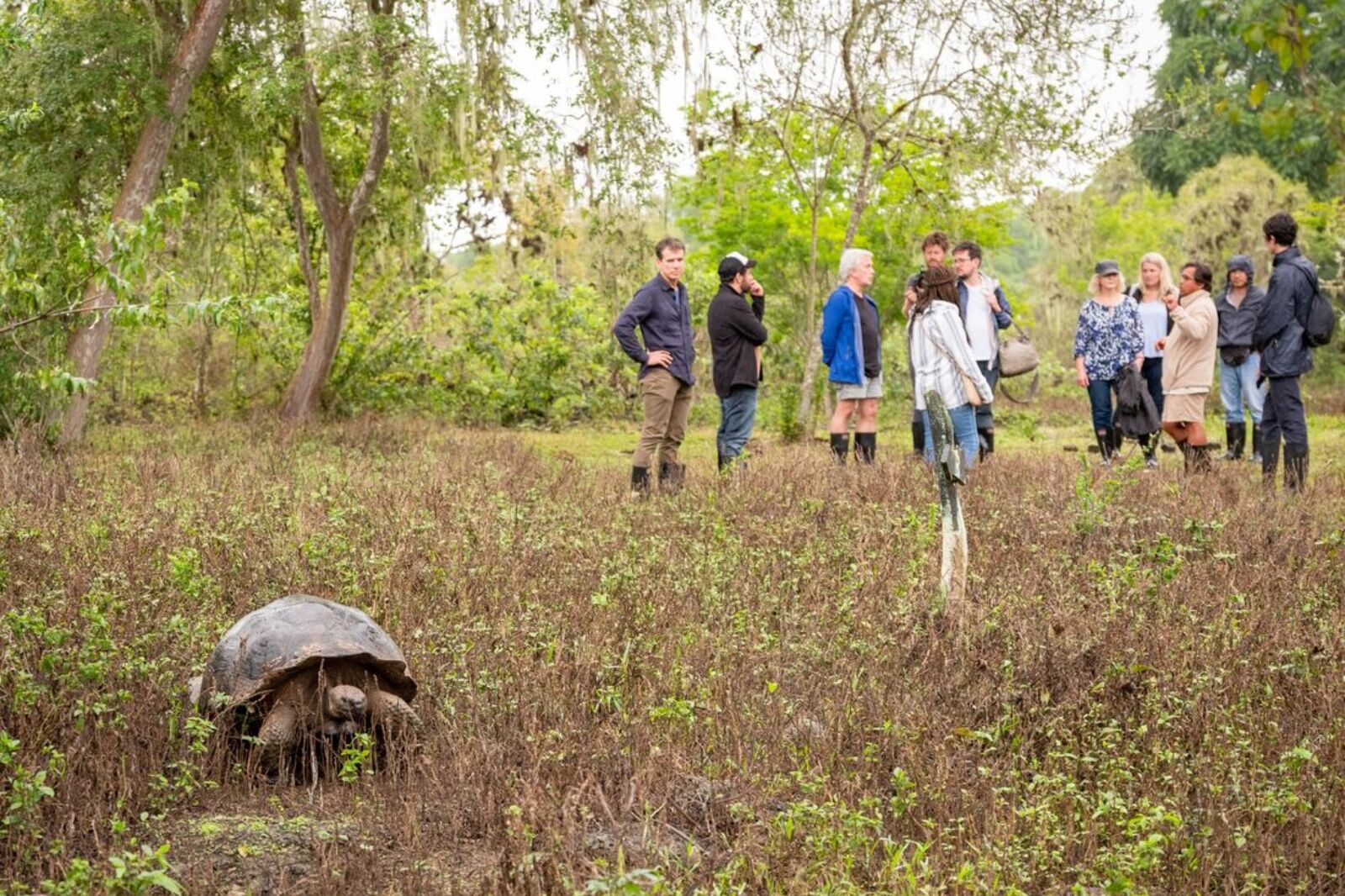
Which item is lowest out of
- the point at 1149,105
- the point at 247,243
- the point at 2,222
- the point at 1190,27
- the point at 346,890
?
the point at 346,890

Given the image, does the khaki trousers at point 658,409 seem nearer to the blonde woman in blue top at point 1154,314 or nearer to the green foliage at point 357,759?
the blonde woman in blue top at point 1154,314

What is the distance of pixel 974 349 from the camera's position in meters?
12.0

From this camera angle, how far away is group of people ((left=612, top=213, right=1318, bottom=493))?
400 inches

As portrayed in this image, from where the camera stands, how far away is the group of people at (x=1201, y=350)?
10203 millimetres

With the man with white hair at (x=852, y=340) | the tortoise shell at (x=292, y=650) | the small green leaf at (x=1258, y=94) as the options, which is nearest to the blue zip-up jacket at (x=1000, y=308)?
the man with white hair at (x=852, y=340)

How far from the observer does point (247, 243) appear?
20.3 m

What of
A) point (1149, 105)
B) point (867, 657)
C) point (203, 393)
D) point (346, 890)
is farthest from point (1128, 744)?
point (203, 393)

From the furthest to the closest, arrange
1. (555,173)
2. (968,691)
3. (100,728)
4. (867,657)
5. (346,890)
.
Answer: (555,173), (867,657), (968,691), (100,728), (346,890)

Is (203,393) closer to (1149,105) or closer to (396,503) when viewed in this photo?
(396,503)

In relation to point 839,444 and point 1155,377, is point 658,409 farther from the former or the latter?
point 1155,377

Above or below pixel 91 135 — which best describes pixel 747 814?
below

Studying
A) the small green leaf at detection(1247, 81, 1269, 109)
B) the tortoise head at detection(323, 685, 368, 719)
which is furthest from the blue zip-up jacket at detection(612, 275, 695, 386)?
the small green leaf at detection(1247, 81, 1269, 109)

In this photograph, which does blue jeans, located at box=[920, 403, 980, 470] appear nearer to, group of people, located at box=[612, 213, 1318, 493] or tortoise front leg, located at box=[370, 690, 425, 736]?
group of people, located at box=[612, 213, 1318, 493]

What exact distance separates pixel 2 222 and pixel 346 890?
356 centimetres
